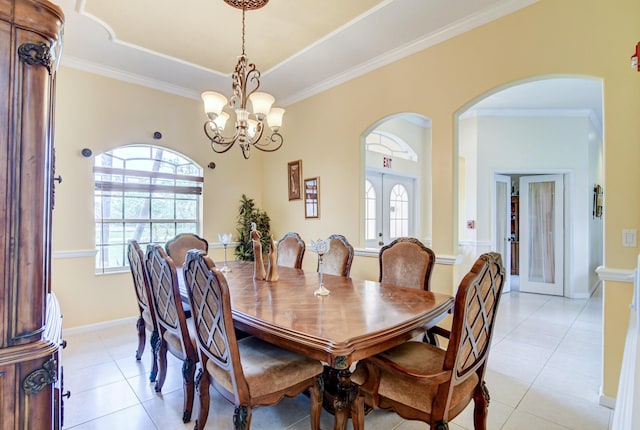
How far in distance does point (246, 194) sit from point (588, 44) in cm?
427

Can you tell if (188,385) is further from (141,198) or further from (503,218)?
(503,218)

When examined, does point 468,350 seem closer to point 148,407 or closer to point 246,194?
point 148,407

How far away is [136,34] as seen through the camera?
10.2ft

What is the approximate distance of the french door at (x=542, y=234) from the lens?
5.33 m

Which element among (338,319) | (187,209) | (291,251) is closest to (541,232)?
(291,251)

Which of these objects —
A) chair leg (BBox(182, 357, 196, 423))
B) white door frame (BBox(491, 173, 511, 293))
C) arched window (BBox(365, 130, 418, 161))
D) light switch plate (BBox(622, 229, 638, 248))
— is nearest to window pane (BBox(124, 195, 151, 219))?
chair leg (BBox(182, 357, 196, 423))

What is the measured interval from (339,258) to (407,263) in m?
0.75

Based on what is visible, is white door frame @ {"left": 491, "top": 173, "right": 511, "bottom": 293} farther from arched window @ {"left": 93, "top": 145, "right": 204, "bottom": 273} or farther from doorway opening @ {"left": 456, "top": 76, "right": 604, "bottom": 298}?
arched window @ {"left": 93, "top": 145, "right": 204, "bottom": 273}

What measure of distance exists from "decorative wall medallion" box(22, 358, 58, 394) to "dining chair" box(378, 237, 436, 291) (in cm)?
221

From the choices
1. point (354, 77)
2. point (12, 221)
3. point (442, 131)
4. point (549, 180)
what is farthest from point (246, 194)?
point (549, 180)

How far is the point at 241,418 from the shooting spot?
150cm

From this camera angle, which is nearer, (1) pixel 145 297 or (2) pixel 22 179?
(2) pixel 22 179

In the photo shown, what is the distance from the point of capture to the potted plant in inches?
189

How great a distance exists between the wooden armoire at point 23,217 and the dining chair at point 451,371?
4.24 feet
